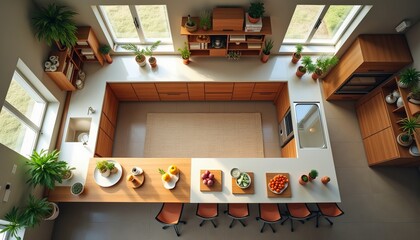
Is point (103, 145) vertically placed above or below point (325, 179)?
above

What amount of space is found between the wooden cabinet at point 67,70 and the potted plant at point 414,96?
5.60 meters

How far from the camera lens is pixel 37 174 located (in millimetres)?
3574

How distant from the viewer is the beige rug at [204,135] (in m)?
5.10

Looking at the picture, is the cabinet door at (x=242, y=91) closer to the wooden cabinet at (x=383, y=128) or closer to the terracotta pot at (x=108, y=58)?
the wooden cabinet at (x=383, y=128)

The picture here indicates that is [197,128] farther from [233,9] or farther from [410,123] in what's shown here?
[410,123]

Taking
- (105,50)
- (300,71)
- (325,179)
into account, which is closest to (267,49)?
(300,71)

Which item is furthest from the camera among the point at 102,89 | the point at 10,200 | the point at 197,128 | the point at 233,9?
the point at 197,128

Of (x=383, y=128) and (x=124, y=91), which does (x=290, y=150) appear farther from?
(x=124, y=91)

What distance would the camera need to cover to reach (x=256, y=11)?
4.00 meters

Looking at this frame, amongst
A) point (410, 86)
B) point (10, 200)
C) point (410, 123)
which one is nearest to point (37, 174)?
point (10, 200)

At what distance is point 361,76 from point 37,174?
554 centimetres

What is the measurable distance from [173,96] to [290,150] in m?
2.65

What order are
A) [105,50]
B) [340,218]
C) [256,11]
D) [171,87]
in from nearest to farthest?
[256,11], [340,218], [105,50], [171,87]

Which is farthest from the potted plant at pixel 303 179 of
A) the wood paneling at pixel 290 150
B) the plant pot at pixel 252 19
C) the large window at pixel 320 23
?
the large window at pixel 320 23
